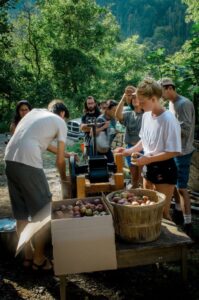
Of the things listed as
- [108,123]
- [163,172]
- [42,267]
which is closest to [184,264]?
[163,172]

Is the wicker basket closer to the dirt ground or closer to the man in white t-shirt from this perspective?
the dirt ground

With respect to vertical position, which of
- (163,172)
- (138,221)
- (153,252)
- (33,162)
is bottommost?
(153,252)

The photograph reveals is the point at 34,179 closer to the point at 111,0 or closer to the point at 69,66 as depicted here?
the point at 69,66

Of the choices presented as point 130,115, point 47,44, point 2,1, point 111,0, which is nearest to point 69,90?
point 47,44

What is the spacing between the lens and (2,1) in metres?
11.5

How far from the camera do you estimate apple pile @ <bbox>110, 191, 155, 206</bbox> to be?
2877 millimetres

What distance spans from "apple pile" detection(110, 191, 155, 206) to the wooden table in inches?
12.9

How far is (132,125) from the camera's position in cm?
481

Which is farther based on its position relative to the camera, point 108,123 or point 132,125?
point 108,123

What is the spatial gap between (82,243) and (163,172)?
967mm

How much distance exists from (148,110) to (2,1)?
1029 cm

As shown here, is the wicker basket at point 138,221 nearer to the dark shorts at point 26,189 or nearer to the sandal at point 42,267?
the dark shorts at point 26,189

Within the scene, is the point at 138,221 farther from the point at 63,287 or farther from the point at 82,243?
the point at 63,287

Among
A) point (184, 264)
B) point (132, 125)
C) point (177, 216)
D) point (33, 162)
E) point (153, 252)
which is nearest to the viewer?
point (153, 252)
